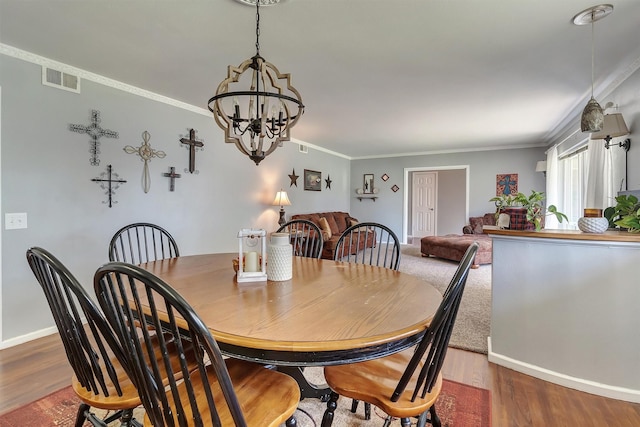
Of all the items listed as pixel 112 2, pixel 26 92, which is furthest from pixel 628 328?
pixel 26 92

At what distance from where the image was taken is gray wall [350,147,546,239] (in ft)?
22.2

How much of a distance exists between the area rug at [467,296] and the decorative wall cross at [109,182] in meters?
3.40

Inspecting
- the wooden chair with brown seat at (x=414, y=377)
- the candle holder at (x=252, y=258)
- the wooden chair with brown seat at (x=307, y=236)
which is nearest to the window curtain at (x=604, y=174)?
the wooden chair with brown seat at (x=307, y=236)

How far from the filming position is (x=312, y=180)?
6.72 m

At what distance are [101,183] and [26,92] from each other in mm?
887

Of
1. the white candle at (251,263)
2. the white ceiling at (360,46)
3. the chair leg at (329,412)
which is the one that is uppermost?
the white ceiling at (360,46)

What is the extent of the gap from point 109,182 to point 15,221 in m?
0.78

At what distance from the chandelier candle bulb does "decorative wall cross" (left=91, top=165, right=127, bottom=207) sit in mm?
2390

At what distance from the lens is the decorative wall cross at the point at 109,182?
306 centimetres

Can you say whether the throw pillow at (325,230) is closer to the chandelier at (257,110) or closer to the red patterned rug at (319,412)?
the red patterned rug at (319,412)

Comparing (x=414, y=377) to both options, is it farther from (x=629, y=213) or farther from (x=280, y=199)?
(x=280, y=199)

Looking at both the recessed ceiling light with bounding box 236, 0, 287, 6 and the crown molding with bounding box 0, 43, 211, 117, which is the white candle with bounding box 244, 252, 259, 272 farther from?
the crown molding with bounding box 0, 43, 211, 117

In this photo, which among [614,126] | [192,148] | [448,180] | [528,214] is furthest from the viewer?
[448,180]

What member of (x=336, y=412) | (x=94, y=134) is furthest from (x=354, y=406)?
(x=94, y=134)
